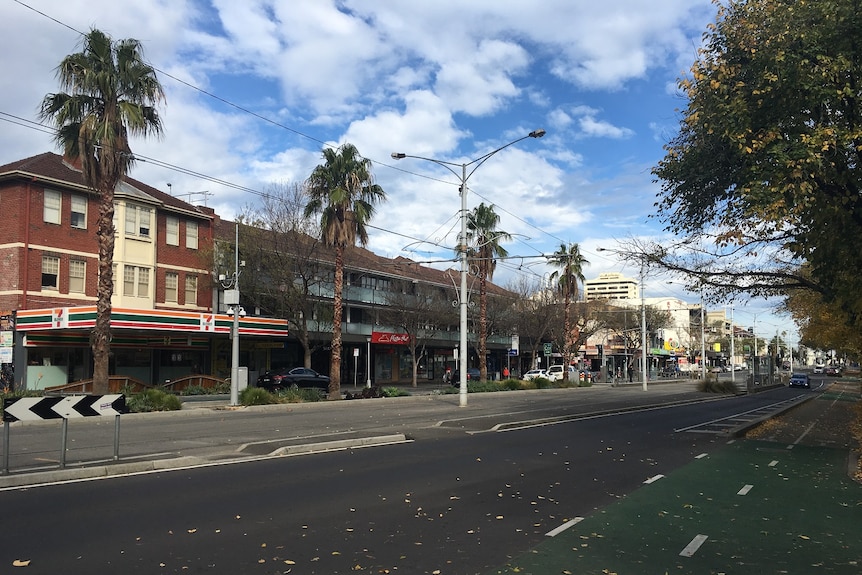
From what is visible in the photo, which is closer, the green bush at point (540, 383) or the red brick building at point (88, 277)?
the red brick building at point (88, 277)

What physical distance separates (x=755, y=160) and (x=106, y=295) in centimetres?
2086

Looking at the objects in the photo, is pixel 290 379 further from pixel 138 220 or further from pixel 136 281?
pixel 138 220

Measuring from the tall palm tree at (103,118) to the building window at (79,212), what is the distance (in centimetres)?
1343

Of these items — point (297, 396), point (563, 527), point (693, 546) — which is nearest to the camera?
point (693, 546)

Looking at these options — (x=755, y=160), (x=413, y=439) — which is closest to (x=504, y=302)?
(x=413, y=439)

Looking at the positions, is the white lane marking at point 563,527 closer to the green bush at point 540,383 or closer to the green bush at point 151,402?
the green bush at point 151,402

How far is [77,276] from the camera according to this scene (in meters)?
36.2

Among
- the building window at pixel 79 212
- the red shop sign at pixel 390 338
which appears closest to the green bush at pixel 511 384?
the red shop sign at pixel 390 338

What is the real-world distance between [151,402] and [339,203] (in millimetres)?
12989

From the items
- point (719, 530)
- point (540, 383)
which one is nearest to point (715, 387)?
point (540, 383)

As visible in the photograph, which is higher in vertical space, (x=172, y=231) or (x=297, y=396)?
(x=172, y=231)

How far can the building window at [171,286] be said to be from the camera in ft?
134

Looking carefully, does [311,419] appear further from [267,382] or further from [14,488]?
[267,382]

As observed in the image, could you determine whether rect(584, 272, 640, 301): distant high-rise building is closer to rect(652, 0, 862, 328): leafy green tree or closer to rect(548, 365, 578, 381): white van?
rect(548, 365, 578, 381): white van
